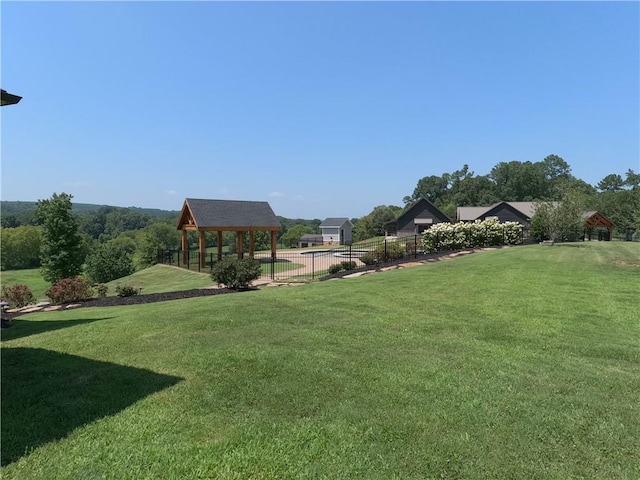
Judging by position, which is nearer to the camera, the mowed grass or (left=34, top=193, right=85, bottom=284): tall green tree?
the mowed grass

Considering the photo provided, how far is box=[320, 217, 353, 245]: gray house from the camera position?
73.1m

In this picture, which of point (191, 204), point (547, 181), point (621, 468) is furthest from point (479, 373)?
point (547, 181)

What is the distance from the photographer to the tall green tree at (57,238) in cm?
2486

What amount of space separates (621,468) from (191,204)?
26.0m

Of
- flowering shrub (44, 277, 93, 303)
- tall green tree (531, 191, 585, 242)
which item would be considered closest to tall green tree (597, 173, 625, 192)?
tall green tree (531, 191, 585, 242)

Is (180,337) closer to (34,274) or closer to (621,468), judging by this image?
(621,468)

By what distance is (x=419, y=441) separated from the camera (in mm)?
3271

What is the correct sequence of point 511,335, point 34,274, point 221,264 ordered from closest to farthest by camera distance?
point 511,335 < point 221,264 < point 34,274

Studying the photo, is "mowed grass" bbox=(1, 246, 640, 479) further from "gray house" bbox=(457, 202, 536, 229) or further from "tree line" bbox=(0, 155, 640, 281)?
"gray house" bbox=(457, 202, 536, 229)

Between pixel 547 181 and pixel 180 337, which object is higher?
pixel 547 181

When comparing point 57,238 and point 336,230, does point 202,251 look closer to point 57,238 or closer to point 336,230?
point 57,238

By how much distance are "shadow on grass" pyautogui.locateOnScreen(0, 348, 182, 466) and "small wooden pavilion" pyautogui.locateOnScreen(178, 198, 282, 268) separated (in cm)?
1929

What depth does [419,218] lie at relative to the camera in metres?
52.0

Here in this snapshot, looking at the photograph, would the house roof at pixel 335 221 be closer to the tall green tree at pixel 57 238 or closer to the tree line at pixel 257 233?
the tree line at pixel 257 233
